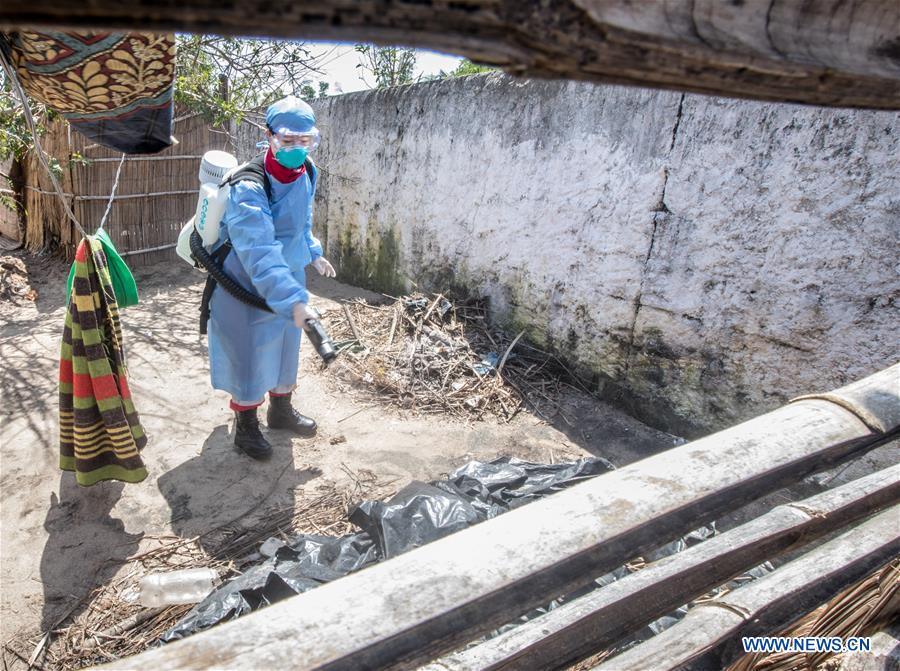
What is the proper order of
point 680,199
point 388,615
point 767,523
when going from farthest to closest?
point 680,199, point 767,523, point 388,615

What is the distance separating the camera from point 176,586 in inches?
99.7

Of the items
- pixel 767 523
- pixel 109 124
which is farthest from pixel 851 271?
pixel 109 124

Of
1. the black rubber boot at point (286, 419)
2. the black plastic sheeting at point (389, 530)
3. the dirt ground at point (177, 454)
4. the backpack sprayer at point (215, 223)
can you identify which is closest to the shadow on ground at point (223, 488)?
the dirt ground at point (177, 454)

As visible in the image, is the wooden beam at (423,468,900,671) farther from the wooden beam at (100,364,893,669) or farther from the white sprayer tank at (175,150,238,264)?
the white sprayer tank at (175,150,238,264)

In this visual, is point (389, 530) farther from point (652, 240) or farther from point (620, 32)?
point (652, 240)

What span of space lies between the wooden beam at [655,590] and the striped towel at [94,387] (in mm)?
2530

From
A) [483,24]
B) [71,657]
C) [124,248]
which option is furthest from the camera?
[124,248]

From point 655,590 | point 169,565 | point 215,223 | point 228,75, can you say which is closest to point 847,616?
point 655,590

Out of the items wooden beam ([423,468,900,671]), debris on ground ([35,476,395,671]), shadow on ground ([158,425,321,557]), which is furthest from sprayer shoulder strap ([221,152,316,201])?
wooden beam ([423,468,900,671])

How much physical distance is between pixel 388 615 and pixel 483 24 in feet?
2.24

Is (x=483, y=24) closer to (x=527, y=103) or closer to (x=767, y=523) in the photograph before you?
(x=767, y=523)

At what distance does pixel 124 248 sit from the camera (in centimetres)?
743

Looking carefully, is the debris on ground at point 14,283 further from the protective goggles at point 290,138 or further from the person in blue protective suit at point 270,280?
the protective goggles at point 290,138

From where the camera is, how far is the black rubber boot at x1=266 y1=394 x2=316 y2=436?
151 inches
